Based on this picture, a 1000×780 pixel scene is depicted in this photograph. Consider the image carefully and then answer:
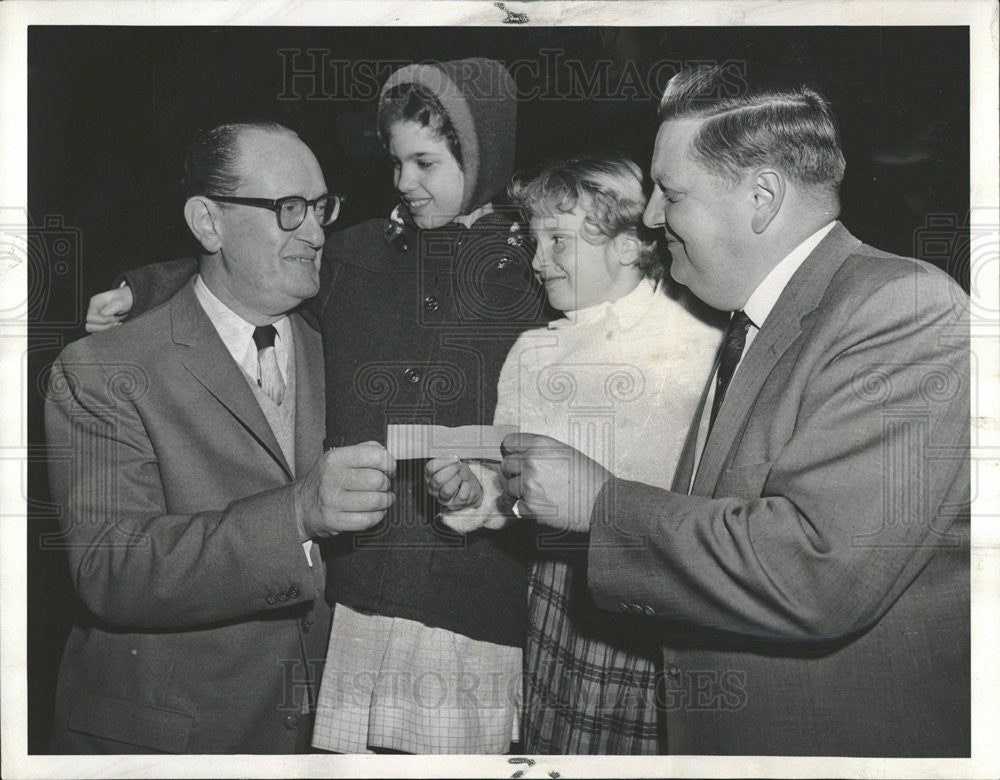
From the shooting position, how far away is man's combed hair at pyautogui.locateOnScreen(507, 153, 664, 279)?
2924 mm

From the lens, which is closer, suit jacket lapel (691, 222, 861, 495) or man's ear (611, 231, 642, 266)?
suit jacket lapel (691, 222, 861, 495)

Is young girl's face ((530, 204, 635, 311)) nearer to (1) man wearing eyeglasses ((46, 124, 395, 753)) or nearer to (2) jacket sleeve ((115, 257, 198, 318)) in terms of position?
(1) man wearing eyeglasses ((46, 124, 395, 753))

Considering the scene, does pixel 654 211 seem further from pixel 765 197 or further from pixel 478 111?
pixel 478 111

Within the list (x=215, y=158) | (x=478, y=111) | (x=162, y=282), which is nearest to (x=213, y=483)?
(x=162, y=282)

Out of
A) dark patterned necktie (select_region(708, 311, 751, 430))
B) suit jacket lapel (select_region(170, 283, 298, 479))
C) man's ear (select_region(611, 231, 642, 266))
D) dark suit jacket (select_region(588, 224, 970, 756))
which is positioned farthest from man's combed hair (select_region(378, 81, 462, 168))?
dark suit jacket (select_region(588, 224, 970, 756))

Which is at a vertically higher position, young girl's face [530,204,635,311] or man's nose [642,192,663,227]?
man's nose [642,192,663,227]

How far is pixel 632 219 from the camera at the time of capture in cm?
293

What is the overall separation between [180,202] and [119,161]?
0.23 m

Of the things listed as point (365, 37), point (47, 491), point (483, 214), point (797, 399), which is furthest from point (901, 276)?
point (47, 491)

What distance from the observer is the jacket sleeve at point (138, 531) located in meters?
2.83

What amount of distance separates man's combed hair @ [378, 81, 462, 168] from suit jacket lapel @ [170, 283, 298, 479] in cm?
77

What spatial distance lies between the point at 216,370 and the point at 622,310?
1198mm

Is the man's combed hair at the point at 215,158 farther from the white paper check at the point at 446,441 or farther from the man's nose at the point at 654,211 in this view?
the man's nose at the point at 654,211

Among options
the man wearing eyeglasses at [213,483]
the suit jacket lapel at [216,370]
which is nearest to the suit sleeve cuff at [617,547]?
the man wearing eyeglasses at [213,483]
